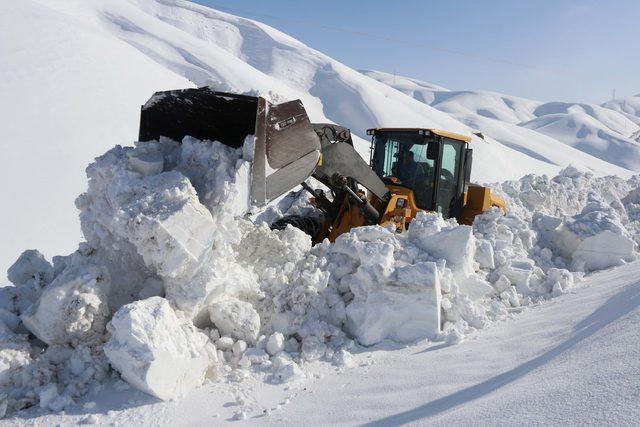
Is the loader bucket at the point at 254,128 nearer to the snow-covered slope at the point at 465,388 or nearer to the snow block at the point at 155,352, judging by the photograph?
the snow block at the point at 155,352

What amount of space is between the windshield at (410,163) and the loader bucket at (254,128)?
186cm

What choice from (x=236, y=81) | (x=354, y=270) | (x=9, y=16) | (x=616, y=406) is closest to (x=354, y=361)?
(x=354, y=270)

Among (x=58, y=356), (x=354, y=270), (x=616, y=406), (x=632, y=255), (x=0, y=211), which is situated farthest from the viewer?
(x=0, y=211)

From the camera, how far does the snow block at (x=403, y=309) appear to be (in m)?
3.46

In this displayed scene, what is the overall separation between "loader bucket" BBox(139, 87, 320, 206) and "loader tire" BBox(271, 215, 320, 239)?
5.78ft

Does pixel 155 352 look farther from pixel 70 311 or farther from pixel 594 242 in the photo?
pixel 594 242

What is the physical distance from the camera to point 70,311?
3.03 m

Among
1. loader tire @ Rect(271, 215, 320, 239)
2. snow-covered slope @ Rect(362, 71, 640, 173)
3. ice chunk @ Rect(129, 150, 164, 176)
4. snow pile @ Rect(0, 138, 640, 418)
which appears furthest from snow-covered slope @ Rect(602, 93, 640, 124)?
ice chunk @ Rect(129, 150, 164, 176)

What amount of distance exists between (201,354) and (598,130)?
5324cm

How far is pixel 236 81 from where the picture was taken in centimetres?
2475

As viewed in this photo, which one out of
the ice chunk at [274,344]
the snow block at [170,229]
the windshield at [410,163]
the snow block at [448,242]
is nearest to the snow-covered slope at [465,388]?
the ice chunk at [274,344]

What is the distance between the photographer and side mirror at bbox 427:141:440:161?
5.45 metres

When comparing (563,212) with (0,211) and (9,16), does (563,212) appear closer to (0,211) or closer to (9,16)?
(0,211)

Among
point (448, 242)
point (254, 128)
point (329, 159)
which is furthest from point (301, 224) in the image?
point (254, 128)
